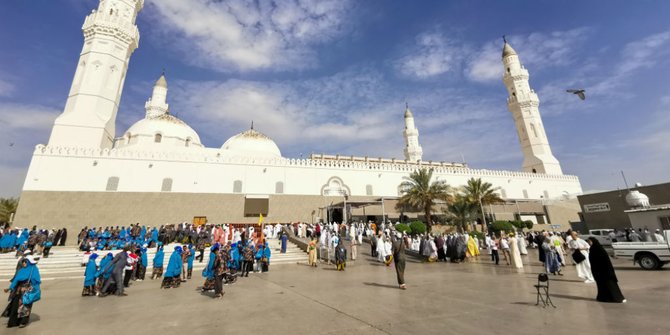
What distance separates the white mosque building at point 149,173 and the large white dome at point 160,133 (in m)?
0.09

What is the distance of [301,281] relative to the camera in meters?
8.16

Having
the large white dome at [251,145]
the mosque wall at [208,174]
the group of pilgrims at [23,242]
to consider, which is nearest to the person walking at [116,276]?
→ the group of pilgrims at [23,242]

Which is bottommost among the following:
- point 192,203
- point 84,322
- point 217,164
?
point 84,322

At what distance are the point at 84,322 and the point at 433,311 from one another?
5.91 metres

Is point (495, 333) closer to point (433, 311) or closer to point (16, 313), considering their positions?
point (433, 311)

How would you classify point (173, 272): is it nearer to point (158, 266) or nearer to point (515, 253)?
point (158, 266)

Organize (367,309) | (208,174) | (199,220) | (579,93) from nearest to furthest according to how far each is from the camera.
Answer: (367,309), (579,93), (199,220), (208,174)

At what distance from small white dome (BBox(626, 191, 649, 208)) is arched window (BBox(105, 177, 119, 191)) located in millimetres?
36267

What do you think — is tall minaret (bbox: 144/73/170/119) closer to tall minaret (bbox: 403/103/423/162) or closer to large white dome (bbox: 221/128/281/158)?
large white dome (bbox: 221/128/281/158)

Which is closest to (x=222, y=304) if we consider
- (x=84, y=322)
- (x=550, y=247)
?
(x=84, y=322)

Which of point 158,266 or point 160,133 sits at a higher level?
point 160,133

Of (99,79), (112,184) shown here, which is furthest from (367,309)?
(99,79)

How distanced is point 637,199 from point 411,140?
79.2ft

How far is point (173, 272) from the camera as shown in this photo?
776cm
